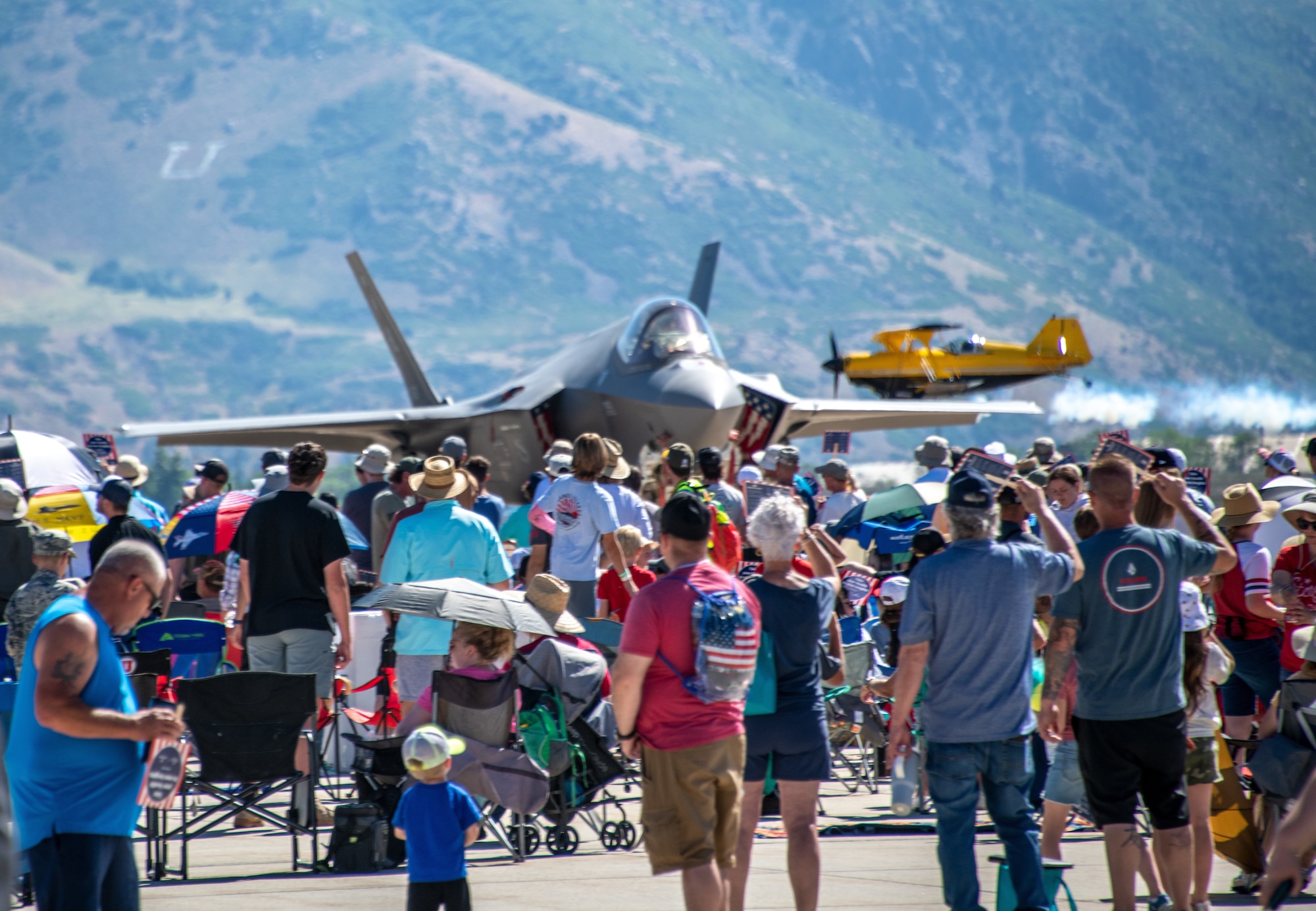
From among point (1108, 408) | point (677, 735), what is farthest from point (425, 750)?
point (1108, 408)

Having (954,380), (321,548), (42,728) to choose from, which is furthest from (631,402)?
(954,380)

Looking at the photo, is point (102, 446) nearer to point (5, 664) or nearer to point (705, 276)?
point (5, 664)

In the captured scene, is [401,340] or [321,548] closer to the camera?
[321,548]

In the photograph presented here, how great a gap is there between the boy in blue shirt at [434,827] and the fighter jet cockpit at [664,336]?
1092cm

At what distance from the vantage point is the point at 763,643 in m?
5.30

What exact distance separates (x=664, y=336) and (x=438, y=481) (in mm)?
8026

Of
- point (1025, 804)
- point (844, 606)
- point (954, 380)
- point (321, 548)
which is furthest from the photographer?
point (954, 380)

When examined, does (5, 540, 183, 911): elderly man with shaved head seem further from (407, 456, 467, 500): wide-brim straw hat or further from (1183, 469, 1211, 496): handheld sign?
(1183, 469, 1211, 496): handheld sign

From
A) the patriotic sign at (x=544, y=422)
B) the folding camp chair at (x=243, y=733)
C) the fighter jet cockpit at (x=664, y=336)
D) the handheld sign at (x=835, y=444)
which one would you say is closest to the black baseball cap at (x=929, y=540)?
the folding camp chair at (x=243, y=733)

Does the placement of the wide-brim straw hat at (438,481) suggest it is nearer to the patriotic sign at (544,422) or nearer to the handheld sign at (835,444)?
the handheld sign at (835,444)

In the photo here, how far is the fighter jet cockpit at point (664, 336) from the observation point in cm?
1573

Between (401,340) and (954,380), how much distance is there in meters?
29.4

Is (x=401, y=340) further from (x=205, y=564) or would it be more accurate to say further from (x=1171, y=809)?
(x=1171, y=809)

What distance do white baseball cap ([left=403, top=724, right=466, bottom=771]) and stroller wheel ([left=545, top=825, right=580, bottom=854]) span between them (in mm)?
2379
